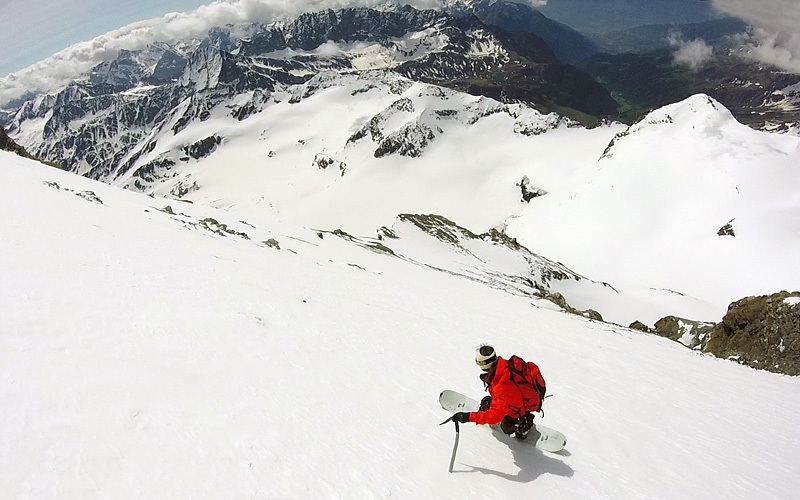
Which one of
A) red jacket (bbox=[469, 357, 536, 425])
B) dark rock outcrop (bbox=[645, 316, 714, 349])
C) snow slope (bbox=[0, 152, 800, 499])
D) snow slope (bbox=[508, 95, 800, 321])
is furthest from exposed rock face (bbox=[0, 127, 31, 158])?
snow slope (bbox=[508, 95, 800, 321])

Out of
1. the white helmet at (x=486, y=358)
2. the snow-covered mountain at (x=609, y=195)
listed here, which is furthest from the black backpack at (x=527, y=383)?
the snow-covered mountain at (x=609, y=195)

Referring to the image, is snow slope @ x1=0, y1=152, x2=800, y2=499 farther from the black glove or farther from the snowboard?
the black glove

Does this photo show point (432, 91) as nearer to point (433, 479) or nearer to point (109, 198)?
point (109, 198)

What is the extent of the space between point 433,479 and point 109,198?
27.1 meters

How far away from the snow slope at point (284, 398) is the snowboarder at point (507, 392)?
27.3 inches

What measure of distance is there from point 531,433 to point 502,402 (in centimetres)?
144

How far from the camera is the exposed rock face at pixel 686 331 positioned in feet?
96.2

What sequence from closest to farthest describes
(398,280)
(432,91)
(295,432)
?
(295,432) < (398,280) < (432,91)

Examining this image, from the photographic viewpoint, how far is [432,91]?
17338 cm

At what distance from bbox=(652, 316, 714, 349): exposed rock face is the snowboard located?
26889 mm

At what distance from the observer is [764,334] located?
22812 millimetres

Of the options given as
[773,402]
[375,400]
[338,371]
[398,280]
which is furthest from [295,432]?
[398,280]

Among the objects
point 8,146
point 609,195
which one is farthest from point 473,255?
point 8,146

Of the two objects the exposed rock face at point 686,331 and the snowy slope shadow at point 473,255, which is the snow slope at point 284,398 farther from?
the snowy slope shadow at point 473,255
